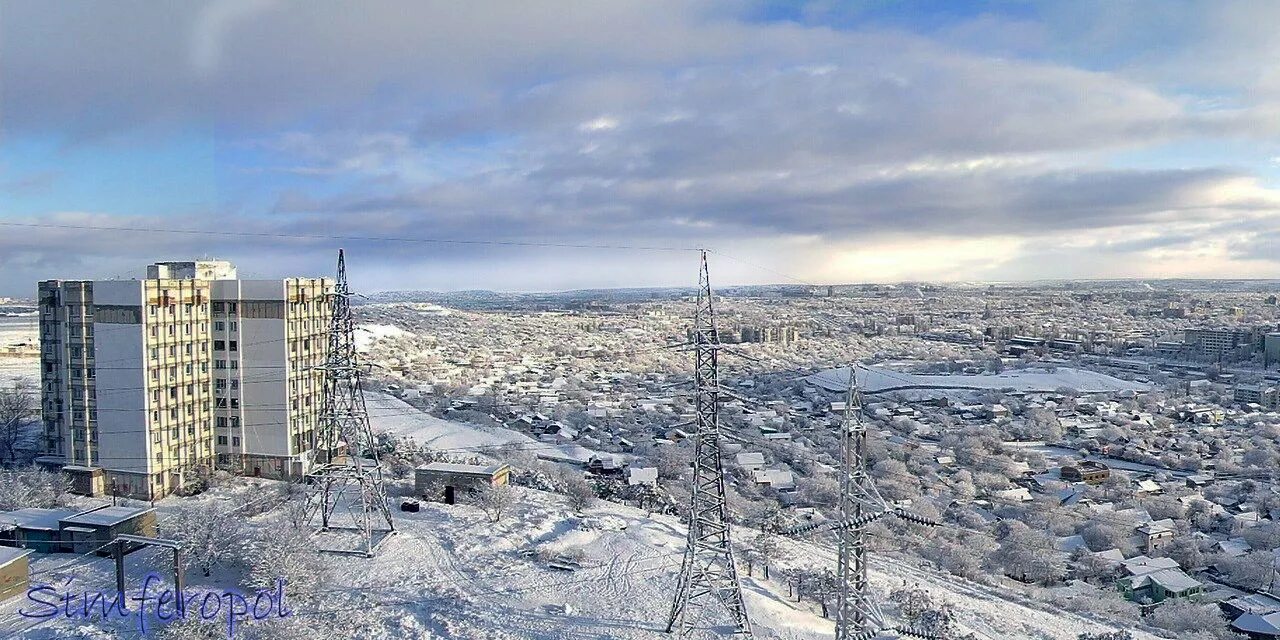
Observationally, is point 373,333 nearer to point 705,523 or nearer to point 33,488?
point 33,488

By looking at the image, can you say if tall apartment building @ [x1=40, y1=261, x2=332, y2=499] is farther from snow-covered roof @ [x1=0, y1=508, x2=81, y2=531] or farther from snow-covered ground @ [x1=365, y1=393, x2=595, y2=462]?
snow-covered ground @ [x1=365, y1=393, x2=595, y2=462]

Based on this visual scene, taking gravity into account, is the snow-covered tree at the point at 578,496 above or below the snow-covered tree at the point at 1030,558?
above

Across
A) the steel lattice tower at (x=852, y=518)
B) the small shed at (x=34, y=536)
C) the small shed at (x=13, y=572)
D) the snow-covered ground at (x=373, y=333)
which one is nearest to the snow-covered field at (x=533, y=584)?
the small shed at (x=13, y=572)

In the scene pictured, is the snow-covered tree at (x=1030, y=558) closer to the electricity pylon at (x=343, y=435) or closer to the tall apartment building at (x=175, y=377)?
the electricity pylon at (x=343, y=435)

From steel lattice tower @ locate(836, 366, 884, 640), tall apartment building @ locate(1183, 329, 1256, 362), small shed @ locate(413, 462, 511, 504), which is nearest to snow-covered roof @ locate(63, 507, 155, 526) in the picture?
small shed @ locate(413, 462, 511, 504)

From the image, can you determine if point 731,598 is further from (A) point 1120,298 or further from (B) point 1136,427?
(A) point 1120,298

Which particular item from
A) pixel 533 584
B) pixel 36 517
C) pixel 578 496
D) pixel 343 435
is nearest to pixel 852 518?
pixel 533 584

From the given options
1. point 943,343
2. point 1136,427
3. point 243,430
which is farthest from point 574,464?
point 943,343

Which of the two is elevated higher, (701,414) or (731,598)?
(701,414)
